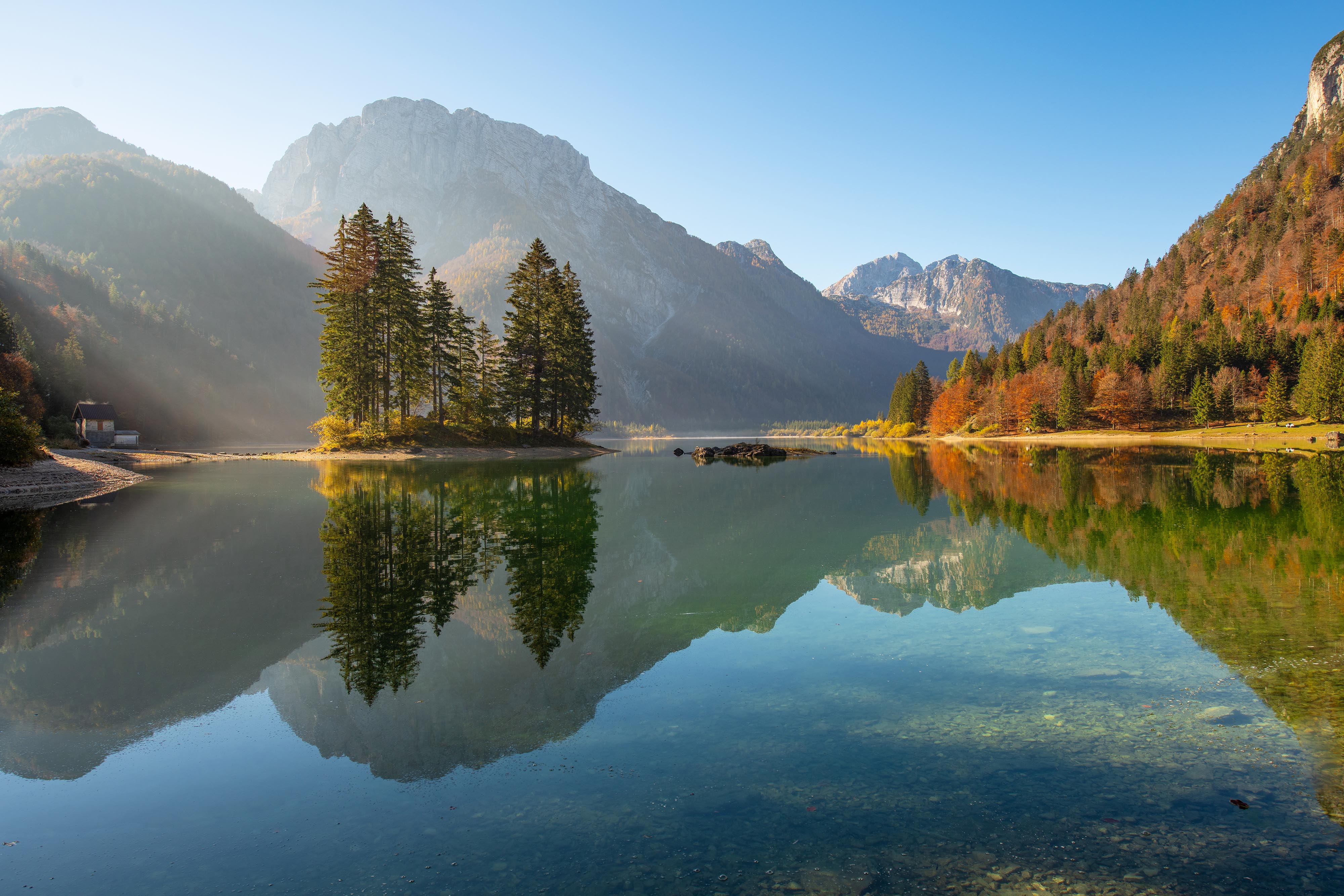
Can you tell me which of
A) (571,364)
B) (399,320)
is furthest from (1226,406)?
(399,320)

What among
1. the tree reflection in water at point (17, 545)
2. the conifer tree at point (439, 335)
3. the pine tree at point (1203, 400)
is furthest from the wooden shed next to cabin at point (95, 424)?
the pine tree at point (1203, 400)

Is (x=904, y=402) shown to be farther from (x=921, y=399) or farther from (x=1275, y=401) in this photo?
(x=1275, y=401)

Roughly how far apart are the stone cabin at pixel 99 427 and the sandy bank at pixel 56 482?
2369 inches

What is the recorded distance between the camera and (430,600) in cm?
1106

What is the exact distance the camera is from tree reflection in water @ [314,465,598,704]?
903cm

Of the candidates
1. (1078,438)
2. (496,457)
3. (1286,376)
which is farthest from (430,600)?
(1286,376)

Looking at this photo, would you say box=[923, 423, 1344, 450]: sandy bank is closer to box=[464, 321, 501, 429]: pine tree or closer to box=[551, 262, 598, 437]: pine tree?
box=[551, 262, 598, 437]: pine tree

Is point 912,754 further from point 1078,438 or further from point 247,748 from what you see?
point 1078,438

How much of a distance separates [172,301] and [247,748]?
812ft

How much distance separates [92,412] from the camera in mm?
87750

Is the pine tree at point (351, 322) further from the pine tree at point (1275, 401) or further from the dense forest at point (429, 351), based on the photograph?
the pine tree at point (1275, 401)

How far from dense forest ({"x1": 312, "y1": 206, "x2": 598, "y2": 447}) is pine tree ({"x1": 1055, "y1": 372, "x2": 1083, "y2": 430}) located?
248 feet

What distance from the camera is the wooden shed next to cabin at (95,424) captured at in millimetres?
85000

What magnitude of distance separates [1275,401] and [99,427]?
154482mm
